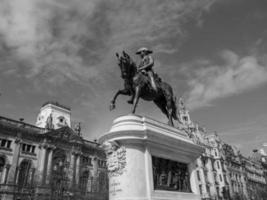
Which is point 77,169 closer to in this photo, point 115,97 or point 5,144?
point 5,144

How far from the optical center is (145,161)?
779 cm

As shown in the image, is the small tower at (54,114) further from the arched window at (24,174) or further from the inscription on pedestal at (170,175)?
the inscription on pedestal at (170,175)

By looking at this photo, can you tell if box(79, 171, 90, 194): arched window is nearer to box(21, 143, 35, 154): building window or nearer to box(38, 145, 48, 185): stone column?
box(38, 145, 48, 185): stone column

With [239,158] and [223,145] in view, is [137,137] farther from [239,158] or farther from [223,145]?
[239,158]

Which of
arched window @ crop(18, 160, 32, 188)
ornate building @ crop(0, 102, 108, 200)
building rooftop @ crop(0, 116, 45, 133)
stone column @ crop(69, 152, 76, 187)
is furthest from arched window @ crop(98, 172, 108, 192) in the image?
building rooftop @ crop(0, 116, 45, 133)

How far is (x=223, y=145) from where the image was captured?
235 feet

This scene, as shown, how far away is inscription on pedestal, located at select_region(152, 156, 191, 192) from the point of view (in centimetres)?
808

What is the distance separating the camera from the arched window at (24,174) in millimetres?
38675

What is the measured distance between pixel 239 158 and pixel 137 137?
79.2 meters

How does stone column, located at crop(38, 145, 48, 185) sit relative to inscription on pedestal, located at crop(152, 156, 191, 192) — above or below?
above

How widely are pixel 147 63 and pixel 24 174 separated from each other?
1468 inches

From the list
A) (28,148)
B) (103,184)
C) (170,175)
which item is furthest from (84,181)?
(170,175)

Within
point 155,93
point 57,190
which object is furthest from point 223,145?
point 155,93

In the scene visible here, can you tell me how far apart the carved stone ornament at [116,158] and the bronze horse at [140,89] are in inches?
68.5
